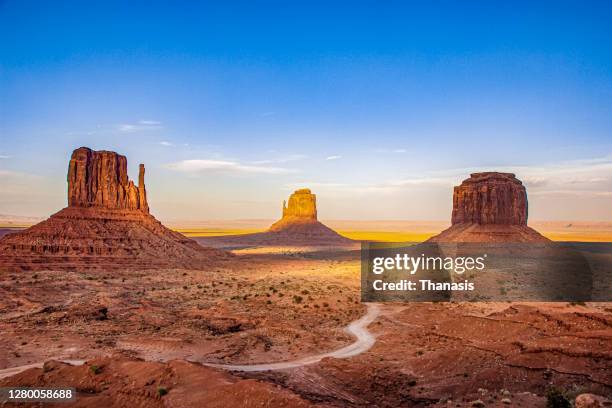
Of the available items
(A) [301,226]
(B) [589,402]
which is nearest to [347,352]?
(B) [589,402]

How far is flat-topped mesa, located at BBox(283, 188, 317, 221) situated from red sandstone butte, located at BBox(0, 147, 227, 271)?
87784 millimetres

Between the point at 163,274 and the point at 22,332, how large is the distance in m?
29.2

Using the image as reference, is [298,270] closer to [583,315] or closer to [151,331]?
[151,331]

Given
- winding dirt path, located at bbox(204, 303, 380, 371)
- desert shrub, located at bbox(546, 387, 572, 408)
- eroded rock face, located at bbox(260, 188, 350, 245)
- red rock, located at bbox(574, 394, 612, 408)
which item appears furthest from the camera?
eroded rock face, located at bbox(260, 188, 350, 245)

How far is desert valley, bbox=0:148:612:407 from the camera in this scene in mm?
18109

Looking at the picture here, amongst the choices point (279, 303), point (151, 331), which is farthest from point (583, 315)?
point (151, 331)

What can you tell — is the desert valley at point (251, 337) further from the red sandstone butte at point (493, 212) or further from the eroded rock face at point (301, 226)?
the eroded rock face at point (301, 226)

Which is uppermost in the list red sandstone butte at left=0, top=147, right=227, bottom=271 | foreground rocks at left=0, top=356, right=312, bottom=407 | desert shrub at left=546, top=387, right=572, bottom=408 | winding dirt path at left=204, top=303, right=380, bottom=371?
red sandstone butte at left=0, top=147, right=227, bottom=271

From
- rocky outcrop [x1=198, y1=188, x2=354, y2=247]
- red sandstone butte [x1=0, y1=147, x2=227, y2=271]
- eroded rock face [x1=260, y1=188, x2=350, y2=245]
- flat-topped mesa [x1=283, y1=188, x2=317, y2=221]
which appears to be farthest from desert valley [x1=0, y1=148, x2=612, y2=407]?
flat-topped mesa [x1=283, y1=188, x2=317, y2=221]

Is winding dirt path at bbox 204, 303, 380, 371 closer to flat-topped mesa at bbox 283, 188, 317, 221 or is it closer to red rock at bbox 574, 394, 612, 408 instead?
red rock at bbox 574, 394, 612, 408

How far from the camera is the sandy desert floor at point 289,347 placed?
18.0 meters

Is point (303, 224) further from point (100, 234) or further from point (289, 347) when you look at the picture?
point (289, 347)

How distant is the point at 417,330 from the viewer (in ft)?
101

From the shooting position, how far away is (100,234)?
65.1m
